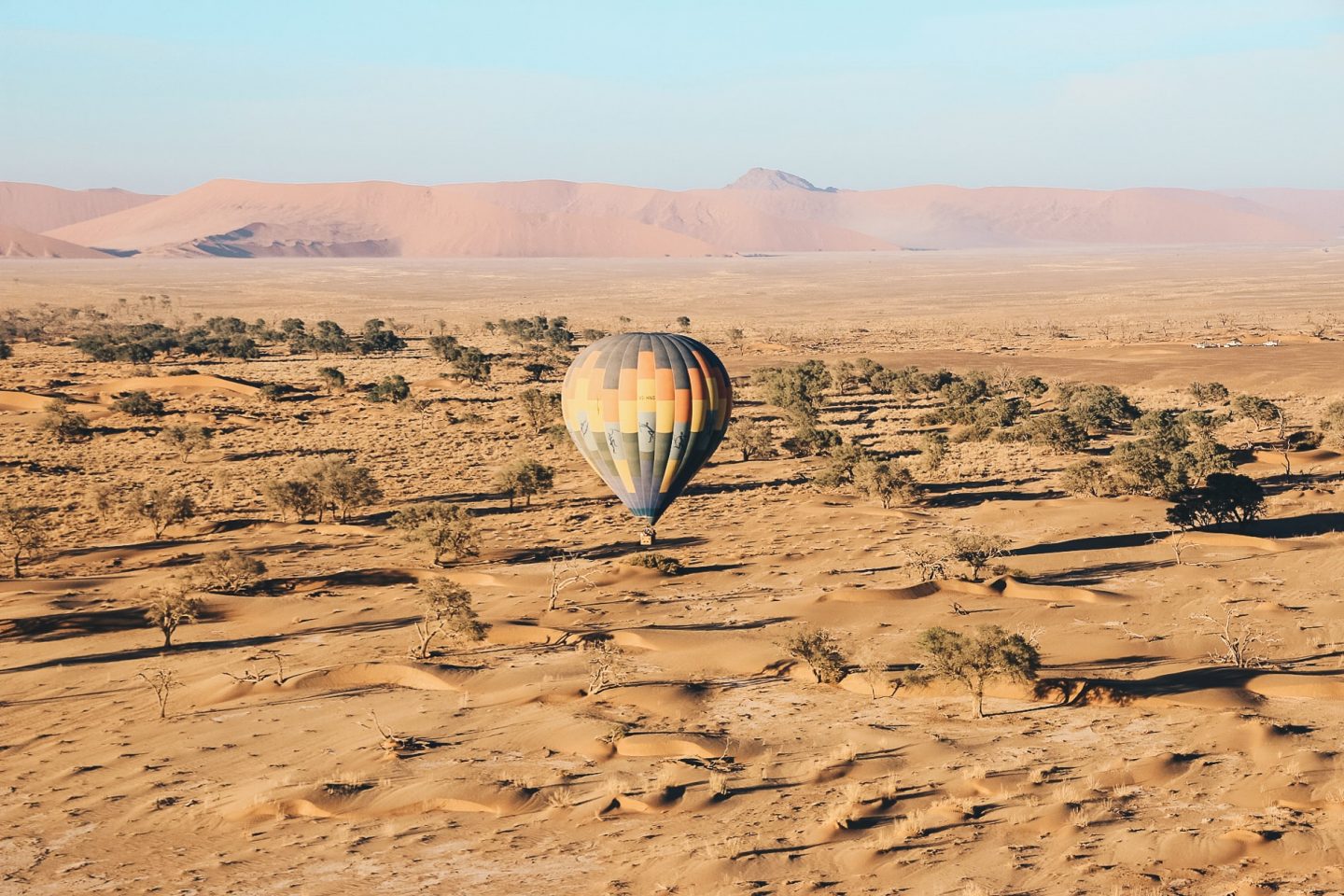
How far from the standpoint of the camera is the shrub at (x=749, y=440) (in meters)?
47.0

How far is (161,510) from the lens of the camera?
1355 inches

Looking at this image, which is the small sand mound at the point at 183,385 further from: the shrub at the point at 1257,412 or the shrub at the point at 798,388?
the shrub at the point at 1257,412

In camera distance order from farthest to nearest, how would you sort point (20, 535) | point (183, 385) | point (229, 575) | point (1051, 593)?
point (183, 385)
point (20, 535)
point (229, 575)
point (1051, 593)

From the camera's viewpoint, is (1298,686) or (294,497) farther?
(294,497)

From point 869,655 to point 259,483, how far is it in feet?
86.2

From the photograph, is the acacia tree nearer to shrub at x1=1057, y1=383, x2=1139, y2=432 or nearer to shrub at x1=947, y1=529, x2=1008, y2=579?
shrub at x1=947, y1=529, x2=1008, y2=579

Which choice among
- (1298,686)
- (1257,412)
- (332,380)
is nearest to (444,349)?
(332,380)

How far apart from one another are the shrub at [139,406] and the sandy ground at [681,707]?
379 inches

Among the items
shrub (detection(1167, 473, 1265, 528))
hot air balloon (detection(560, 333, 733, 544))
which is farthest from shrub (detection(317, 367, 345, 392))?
shrub (detection(1167, 473, 1265, 528))

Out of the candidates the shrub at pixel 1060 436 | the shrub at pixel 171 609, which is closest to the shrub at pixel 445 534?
the shrub at pixel 171 609

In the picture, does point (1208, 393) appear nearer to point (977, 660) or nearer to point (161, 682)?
point (977, 660)

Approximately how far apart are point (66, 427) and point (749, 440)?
2805 centimetres

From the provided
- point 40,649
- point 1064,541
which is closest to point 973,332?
point 1064,541

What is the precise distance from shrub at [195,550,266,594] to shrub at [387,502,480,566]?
4.25 meters
